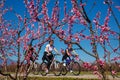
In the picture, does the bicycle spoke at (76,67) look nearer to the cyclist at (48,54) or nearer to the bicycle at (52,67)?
the bicycle at (52,67)

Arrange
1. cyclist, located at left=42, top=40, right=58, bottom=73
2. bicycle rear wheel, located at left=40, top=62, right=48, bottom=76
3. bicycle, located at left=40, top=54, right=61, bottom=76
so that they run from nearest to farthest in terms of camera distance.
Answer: cyclist, located at left=42, top=40, right=58, bottom=73 < bicycle, located at left=40, top=54, right=61, bottom=76 < bicycle rear wheel, located at left=40, top=62, right=48, bottom=76

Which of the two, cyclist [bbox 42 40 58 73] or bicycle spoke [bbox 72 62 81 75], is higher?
cyclist [bbox 42 40 58 73]

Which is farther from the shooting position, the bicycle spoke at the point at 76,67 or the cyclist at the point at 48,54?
the bicycle spoke at the point at 76,67

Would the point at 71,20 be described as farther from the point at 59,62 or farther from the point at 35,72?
the point at 35,72

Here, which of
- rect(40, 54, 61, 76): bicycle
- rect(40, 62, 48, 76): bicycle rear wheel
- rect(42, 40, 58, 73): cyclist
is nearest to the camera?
rect(42, 40, 58, 73): cyclist

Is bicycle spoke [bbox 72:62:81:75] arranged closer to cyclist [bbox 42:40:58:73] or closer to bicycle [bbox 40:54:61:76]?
bicycle [bbox 40:54:61:76]

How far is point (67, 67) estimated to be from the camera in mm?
19953

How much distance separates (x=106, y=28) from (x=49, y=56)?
1216cm

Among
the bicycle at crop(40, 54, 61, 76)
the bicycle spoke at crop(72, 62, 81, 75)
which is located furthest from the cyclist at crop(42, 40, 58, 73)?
the bicycle spoke at crop(72, 62, 81, 75)

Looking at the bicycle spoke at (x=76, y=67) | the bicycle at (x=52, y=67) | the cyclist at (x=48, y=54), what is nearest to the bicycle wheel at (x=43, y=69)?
the bicycle at (x=52, y=67)

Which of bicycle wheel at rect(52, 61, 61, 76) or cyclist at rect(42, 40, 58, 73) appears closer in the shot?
cyclist at rect(42, 40, 58, 73)

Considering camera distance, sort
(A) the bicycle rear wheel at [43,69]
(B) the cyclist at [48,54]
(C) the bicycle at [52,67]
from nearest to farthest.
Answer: (B) the cyclist at [48,54] → (C) the bicycle at [52,67] → (A) the bicycle rear wheel at [43,69]

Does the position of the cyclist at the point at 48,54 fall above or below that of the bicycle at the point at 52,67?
above

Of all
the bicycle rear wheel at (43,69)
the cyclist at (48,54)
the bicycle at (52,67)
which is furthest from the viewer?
the bicycle rear wheel at (43,69)
